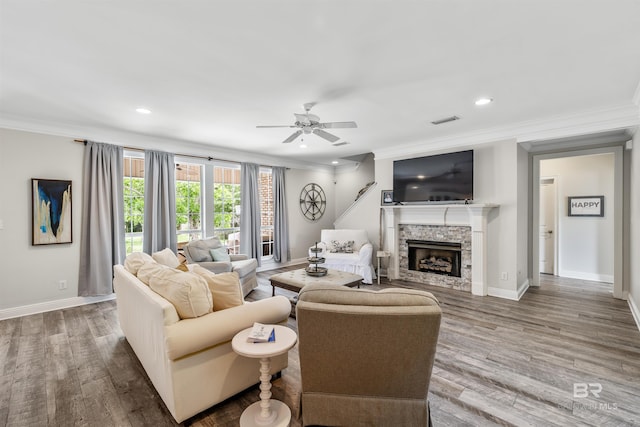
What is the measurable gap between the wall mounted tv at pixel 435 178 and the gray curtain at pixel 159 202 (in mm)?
4093

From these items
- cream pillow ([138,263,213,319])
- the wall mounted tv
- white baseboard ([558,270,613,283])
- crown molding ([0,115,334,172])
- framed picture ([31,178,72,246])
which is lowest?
white baseboard ([558,270,613,283])

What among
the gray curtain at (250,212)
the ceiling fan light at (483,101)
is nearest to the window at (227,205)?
the gray curtain at (250,212)

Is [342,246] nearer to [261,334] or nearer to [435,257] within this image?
[435,257]

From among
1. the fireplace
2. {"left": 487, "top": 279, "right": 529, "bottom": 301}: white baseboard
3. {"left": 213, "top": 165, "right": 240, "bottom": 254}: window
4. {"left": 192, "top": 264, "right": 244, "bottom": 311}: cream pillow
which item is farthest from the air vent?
{"left": 213, "top": 165, "right": 240, "bottom": 254}: window

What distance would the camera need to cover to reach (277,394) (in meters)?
2.14

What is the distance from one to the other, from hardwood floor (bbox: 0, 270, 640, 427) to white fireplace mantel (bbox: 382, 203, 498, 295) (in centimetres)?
93

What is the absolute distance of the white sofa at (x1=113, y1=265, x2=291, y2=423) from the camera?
177cm

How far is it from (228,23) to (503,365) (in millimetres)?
3505

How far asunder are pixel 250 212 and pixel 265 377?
14.5 ft

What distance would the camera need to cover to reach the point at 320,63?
2438 millimetres

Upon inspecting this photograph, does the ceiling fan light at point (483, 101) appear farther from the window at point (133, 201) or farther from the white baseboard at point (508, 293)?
the window at point (133, 201)

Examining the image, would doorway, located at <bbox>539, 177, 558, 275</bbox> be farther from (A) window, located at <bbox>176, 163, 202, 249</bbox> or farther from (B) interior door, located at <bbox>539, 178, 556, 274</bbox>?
(A) window, located at <bbox>176, 163, 202, 249</bbox>

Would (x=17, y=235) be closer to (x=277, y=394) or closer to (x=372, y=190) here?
(x=277, y=394)

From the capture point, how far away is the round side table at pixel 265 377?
1702 mm
